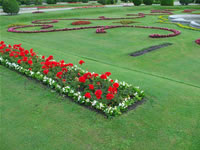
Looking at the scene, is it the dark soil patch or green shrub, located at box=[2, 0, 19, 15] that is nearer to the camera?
the dark soil patch

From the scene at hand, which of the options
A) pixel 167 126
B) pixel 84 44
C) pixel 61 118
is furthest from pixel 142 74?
pixel 84 44

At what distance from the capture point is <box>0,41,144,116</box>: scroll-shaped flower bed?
13.4 feet

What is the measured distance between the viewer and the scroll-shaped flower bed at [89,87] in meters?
4.09

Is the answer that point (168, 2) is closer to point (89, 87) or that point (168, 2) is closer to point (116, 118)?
point (89, 87)

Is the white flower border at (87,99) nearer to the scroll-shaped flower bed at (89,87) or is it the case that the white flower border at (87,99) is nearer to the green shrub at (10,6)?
the scroll-shaped flower bed at (89,87)

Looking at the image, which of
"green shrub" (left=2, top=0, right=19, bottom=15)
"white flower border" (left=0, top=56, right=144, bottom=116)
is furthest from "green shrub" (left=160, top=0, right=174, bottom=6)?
"white flower border" (left=0, top=56, right=144, bottom=116)

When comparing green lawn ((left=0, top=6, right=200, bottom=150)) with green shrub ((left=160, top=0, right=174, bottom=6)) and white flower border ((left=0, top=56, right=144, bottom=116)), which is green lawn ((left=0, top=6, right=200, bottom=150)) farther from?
green shrub ((left=160, top=0, right=174, bottom=6))

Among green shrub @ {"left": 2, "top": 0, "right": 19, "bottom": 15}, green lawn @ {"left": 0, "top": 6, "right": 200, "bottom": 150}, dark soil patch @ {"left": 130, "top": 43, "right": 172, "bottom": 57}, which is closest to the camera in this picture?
green lawn @ {"left": 0, "top": 6, "right": 200, "bottom": 150}

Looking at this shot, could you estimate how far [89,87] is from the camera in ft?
14.5

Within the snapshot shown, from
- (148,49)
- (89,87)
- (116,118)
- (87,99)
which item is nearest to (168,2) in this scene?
(148,49)

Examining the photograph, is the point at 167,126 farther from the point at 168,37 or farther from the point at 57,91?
the point at 168,37

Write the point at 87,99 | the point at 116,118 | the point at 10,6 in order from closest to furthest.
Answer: the point at 116,118 < the point at 87,99 < the point at 10,6

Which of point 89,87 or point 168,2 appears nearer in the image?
point 89,87

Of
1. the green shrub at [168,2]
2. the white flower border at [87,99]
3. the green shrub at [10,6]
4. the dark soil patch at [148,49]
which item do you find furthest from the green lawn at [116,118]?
the green shrub at [168,2]
